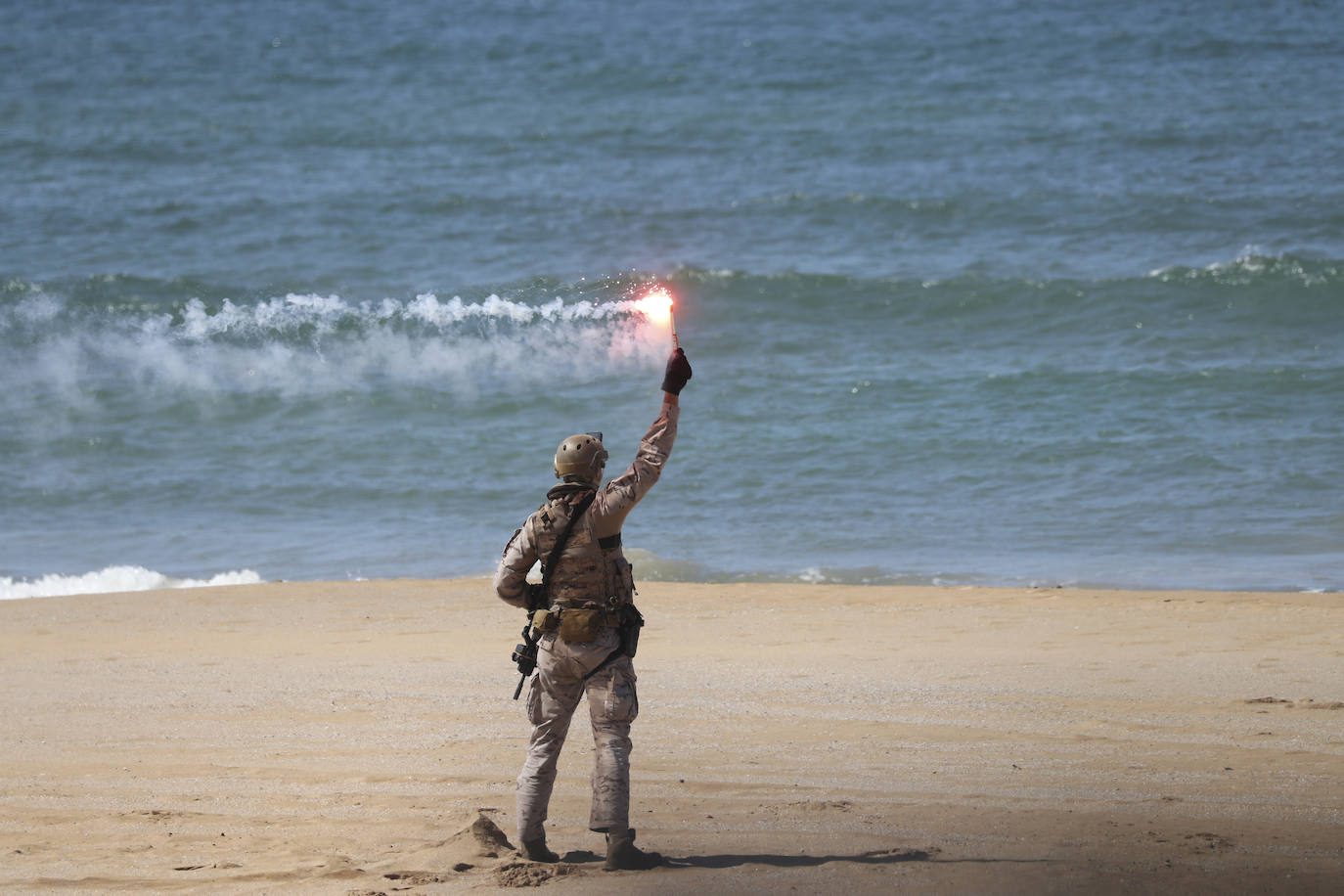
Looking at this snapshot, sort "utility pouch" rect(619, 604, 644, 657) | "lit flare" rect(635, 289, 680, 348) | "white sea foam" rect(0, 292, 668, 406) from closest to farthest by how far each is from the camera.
→ "utility pouch" rect(619, 604, 644, 657) → "lit flare" rect(635, 289, 680, 348) → "white sea foam" rect(0, 292, 668, 406)

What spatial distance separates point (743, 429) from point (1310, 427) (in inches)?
251

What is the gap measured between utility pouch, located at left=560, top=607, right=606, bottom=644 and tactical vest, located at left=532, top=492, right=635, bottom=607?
0.20 ft

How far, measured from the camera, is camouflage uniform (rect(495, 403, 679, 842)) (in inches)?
211

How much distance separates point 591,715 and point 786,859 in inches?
36.7

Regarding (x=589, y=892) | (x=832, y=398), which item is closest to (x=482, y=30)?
(x=832, y=398)

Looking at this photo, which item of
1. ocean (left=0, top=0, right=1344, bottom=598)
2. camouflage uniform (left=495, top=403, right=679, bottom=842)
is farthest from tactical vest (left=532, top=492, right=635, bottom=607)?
ocean (left=0, top=0, right=1344, bottom=598)

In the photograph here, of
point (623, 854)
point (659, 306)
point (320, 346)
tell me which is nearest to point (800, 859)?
point (623, 854)

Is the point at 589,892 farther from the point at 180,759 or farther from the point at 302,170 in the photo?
the point at 302,170

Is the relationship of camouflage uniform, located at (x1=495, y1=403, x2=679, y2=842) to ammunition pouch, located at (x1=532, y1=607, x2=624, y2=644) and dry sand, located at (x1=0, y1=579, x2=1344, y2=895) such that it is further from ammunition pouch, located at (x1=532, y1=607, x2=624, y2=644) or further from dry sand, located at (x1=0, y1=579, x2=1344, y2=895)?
dry sand, located at (x1=0, y1=579, x2=1344, y2=895)

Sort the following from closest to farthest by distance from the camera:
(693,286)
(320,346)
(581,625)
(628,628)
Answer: (581,625)
(628,628)
(320,346)
(693,286)

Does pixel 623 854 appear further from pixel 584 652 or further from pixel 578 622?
pixel 578 622

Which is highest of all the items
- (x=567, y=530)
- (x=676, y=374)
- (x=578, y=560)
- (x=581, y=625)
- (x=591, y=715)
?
(x=676, y=374)

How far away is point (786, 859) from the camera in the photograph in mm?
5539

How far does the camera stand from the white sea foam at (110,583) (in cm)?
1262
